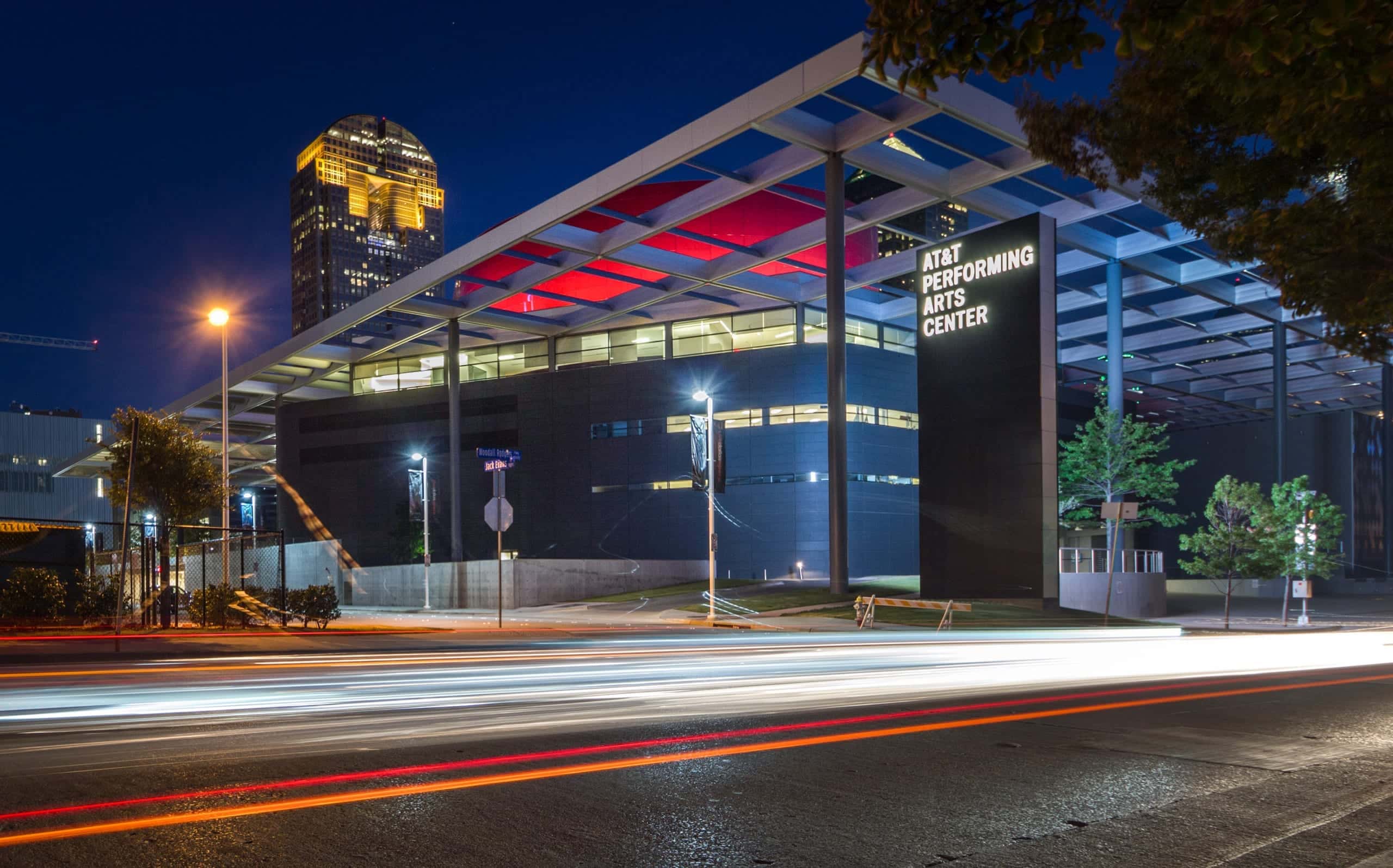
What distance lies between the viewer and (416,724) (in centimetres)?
888

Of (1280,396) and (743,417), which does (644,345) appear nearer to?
(743,417)

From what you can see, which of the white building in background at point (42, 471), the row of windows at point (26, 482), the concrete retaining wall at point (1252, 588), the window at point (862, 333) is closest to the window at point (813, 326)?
the window at point (862, 333)

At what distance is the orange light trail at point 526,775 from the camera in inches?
203

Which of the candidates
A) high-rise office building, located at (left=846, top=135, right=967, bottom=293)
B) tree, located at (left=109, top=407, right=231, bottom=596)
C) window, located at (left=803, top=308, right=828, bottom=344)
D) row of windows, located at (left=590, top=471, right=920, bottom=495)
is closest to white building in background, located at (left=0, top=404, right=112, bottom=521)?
row of windows, located at (left=590, top=471, right=920, bottom=495)

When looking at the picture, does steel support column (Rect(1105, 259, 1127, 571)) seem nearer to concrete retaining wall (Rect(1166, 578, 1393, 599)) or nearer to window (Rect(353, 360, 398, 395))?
concrete retaining wall (Rect(1166, 578, 1393, 599))

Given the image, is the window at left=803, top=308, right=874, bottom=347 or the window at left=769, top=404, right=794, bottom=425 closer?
the window at left=769, top=404, right=794, bottom=425

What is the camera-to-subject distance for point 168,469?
37.1 m

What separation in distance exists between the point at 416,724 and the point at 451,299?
47997 mm

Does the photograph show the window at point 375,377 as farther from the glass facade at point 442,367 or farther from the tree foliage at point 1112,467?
the tree foliage at point 1112,467

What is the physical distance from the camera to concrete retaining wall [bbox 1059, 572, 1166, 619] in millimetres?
39250

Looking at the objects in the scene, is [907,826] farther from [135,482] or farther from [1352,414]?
[1352,414]

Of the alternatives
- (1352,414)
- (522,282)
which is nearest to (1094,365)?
(1352,414)

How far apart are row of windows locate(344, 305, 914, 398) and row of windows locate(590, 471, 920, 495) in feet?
22.5

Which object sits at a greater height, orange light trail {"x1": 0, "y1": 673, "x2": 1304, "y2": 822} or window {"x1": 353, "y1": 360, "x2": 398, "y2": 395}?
window {"x1": 353, "y1": 360, "x2": 398, "y2": 395}
